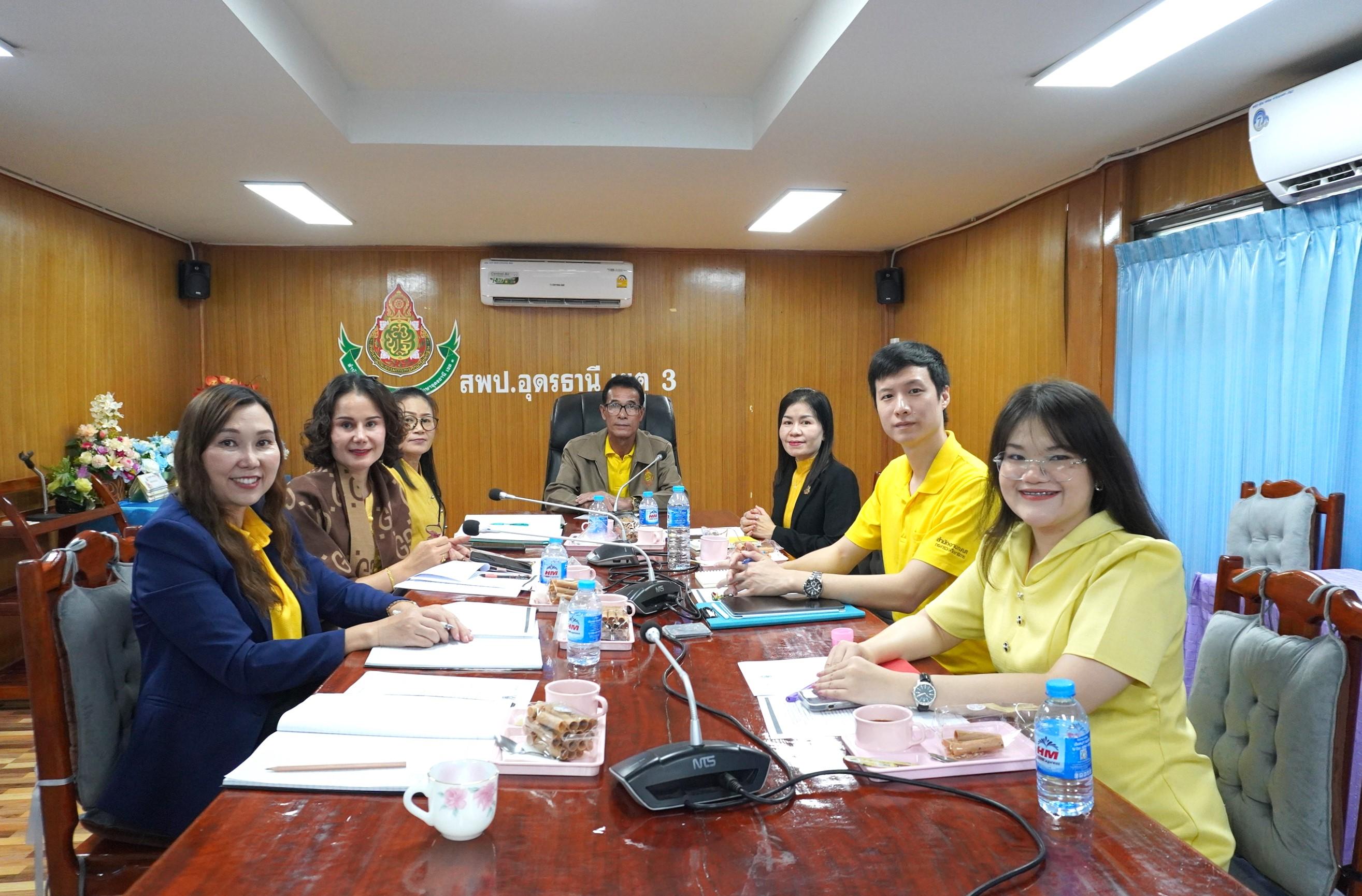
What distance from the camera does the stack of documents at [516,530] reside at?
288 cm

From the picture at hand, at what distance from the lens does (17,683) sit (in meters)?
3.62

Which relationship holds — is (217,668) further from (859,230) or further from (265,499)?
(859,230)

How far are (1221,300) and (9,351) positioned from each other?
17.8 ft

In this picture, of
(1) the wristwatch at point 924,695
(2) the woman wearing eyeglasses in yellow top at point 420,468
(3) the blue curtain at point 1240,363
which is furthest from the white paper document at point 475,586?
(3) the blue curtain at point 1240,363

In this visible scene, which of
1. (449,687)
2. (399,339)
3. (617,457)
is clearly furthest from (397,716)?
(399,339)

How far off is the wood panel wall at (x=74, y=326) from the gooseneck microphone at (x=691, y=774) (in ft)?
14.3

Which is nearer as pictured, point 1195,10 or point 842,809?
point 842,809

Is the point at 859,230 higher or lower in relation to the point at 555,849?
higher

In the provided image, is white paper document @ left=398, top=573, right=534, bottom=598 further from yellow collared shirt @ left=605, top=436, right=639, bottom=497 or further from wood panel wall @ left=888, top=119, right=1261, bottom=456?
wood panel wall @ left=888, top=119, right=1261, bottom=456

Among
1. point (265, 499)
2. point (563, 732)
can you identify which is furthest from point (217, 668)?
point (563, 732)

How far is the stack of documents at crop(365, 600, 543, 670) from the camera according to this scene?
5.15 ft

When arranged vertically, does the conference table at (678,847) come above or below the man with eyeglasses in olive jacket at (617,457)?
below

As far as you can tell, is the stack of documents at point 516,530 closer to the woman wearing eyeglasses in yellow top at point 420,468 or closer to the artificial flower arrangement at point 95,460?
the woman wearing eyeglasses in yellow top at point 420,468

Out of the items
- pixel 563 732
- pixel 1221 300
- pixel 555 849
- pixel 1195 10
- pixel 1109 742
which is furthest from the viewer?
pixel 1221 300
